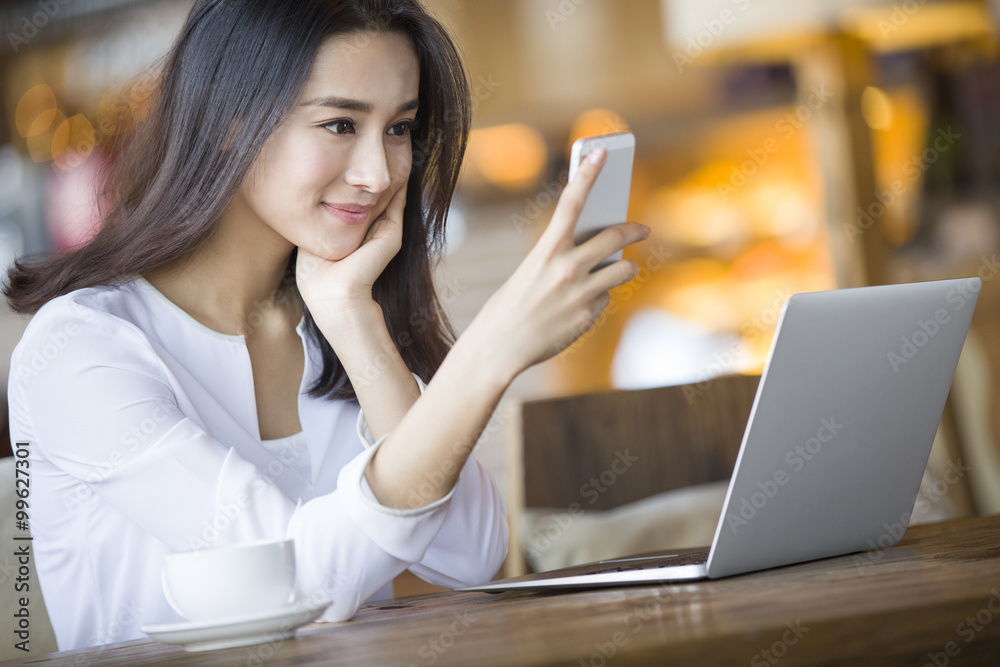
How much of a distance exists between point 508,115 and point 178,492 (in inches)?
140

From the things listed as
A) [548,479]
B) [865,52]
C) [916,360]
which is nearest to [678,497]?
[548,479]

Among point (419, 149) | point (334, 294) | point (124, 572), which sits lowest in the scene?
point (124, 572)

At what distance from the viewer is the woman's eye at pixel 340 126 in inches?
40.6

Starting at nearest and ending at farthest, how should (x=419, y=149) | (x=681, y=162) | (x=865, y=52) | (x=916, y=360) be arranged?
(x=916, y=360) → (x=419, y=149) → (x=865, y=52) → (x=681, y=162)

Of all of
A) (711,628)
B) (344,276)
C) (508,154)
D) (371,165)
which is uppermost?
(508,154)

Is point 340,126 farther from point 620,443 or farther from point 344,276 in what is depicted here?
point 620,443

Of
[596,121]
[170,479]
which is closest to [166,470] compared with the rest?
[170,479]

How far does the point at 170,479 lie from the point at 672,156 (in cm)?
402

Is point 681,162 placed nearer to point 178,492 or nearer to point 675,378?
point 675,378

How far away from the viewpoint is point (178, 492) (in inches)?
32.1

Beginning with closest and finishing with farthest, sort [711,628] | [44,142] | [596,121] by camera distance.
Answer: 1. [711,628]
2. [596,121]
3. [44,142]

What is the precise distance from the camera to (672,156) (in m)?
4.53

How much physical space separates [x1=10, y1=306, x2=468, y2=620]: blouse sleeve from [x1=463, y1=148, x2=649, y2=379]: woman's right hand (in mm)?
140

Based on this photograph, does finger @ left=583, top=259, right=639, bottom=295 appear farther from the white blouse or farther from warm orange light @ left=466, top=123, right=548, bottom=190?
warm orange light @ left=466, top=123, right=548, bottom=190
